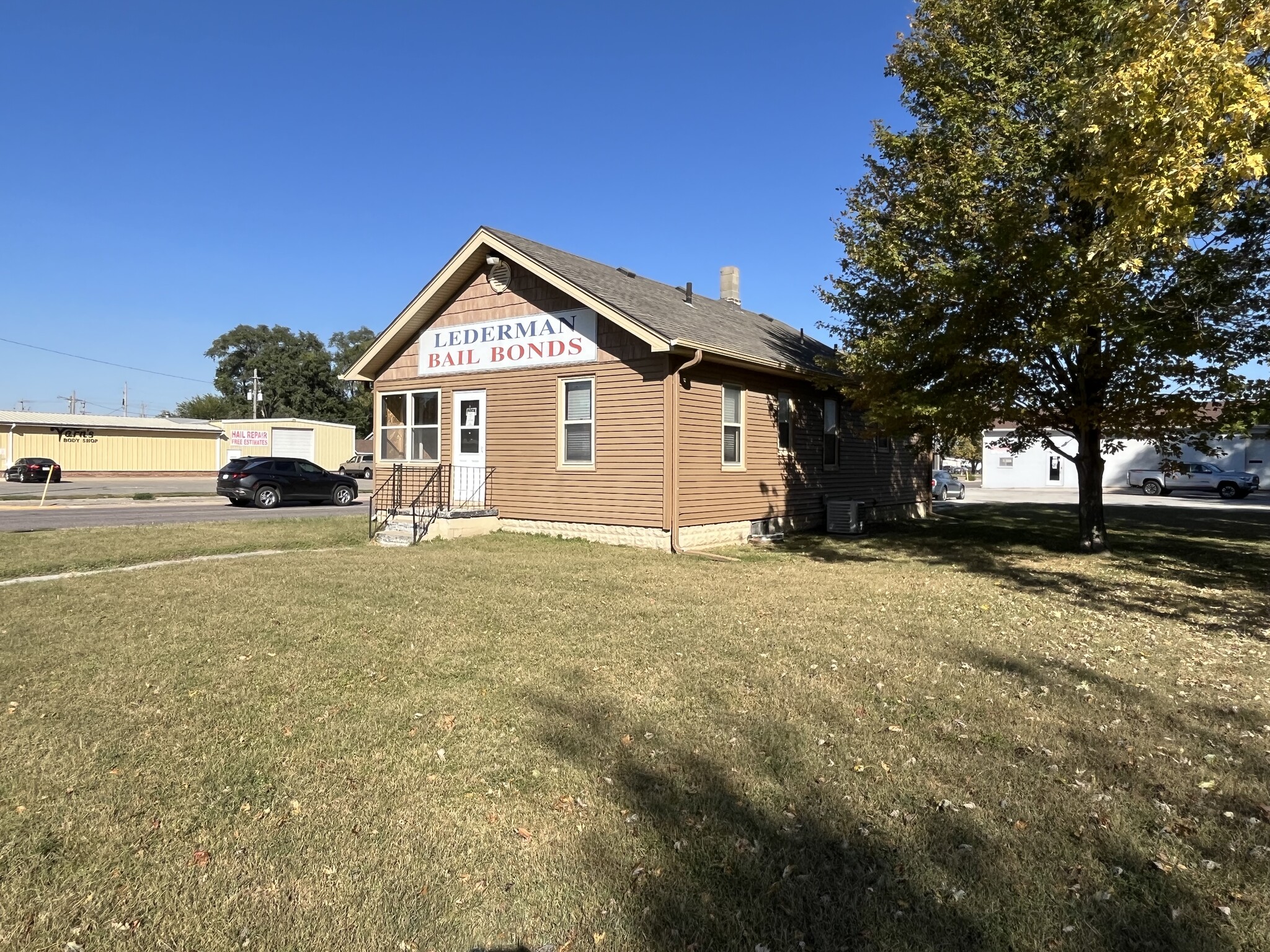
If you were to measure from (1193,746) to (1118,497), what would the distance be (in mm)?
33365

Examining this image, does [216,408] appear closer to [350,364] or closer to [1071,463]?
[350,364]

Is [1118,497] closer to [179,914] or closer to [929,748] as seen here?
[929,748]

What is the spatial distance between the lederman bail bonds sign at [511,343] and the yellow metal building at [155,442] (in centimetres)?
3112

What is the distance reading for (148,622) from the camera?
702cm

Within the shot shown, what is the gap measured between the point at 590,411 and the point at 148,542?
25.2ft

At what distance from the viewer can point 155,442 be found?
44875 mm

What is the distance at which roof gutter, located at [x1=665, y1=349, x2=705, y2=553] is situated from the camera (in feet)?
40.8

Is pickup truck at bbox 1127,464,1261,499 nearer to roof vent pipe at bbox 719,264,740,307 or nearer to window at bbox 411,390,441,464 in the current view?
roof vent pipe at bbox 719,264,740,307

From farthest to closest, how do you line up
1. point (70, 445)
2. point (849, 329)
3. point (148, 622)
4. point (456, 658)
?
point (70, 445) → point (849, 329) → point (148, 622) → point (456, 658)

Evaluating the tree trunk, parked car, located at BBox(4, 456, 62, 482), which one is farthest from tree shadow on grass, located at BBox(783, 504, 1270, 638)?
parked car, located at BBox(4, 456, 62, 482)

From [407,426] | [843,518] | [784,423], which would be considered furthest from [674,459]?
[407,426]

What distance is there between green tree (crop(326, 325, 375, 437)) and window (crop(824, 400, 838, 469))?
66.5m

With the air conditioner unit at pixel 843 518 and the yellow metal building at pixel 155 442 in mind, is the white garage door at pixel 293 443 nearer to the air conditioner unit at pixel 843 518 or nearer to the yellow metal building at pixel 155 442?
the yellow metal building at pixel 155 442

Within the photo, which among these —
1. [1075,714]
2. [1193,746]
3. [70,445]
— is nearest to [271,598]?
[1075,714]
